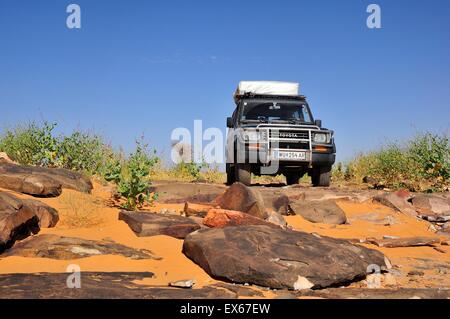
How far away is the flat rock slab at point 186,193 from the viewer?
25.4 feet

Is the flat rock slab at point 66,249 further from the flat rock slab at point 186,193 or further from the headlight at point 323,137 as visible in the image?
the headlight at point 323,137

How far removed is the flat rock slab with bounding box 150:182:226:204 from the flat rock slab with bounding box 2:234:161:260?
276 cm

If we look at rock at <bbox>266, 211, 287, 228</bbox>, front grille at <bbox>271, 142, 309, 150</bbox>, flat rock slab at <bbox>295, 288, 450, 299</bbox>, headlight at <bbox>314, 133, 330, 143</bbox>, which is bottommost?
flat rock slab at <bbox>295, 288, 450, 299</bbox>

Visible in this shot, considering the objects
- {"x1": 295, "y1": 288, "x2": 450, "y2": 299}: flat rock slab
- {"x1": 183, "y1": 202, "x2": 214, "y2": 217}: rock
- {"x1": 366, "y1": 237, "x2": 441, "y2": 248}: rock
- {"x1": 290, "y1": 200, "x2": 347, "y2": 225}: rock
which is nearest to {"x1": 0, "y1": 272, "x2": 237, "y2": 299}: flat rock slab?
{"x1": 295, "y1": 288, "x2": 450, "y2": 299}: flat rock slab

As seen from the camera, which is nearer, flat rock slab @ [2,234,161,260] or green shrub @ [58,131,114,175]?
flat rock slab @ [2,234,161,260]

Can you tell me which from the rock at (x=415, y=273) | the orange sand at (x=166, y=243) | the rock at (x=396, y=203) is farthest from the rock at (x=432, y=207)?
the rock at (x=415, y=273)

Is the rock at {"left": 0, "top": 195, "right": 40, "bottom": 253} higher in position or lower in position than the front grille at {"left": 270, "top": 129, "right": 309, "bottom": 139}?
lower

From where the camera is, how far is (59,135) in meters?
11.0

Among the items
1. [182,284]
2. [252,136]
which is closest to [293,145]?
[252,136]

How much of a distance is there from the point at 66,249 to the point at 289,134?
264 inches

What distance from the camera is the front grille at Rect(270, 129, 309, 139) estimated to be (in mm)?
10422

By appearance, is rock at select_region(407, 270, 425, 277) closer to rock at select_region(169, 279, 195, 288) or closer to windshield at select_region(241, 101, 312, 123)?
rock at select_region(169, 279, 195, 288)

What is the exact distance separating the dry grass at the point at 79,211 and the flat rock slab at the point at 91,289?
1854mm

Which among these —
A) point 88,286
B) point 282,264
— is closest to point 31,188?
point 88,286
